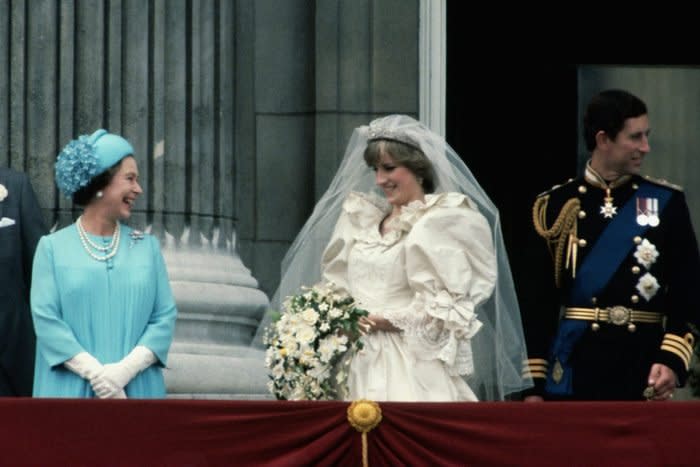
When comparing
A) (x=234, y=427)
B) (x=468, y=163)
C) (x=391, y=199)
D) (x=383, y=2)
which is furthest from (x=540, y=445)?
(x=468, y=163)

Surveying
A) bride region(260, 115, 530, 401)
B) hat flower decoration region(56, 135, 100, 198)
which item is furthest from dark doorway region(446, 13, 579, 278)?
hat flower decoration region(56, 135, 100, 198)

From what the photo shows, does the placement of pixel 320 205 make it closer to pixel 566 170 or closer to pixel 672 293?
pixel 672 293

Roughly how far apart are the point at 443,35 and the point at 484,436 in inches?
196

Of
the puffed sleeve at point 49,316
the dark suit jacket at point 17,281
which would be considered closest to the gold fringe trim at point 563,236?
the puffed sleeve at point 49,316

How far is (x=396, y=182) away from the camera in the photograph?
9.77m

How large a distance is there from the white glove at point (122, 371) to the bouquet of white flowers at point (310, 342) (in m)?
0.48

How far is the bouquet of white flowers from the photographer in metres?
9.26

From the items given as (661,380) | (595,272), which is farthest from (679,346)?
(595,272)

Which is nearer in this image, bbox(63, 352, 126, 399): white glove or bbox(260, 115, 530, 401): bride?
bbox(63, 352, 126, 399): white glove

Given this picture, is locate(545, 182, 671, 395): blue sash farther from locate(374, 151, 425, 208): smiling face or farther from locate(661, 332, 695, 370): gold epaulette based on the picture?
locate(374, 151, 425, 208): smiling face

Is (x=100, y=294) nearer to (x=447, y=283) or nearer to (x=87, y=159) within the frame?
(x=87, y=159)

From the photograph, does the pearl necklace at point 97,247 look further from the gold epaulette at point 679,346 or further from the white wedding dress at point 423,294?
the gold epaulette at point 679,346

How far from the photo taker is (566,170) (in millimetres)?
14711

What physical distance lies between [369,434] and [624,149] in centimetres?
180
